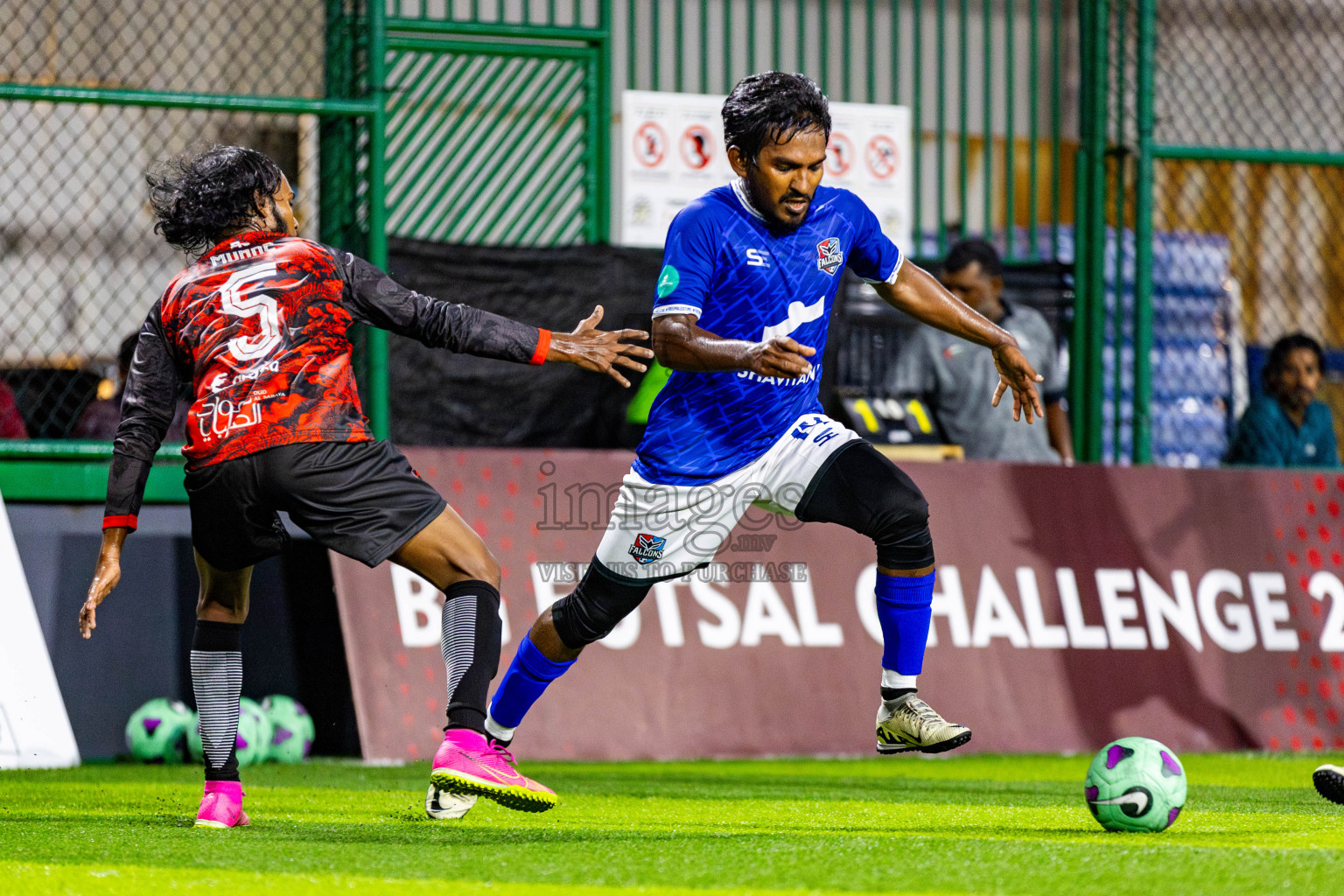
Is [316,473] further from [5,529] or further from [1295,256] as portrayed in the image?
[1295,256]

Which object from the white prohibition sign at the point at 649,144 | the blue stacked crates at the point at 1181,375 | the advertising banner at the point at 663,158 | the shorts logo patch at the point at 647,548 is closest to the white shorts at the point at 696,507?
the shorts logo patch at the point at 647,548

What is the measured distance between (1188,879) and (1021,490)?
201 inches

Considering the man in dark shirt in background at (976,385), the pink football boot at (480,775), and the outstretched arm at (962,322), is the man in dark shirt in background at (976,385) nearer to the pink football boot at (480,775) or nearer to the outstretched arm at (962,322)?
the outstretched arm at (962,322)

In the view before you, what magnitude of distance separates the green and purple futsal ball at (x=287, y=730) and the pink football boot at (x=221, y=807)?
7.86ft

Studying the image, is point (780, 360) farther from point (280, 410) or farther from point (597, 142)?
point (597, 142)

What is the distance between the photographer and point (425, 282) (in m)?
8.52

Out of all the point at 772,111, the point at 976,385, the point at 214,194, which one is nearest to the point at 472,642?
the point at 214,194

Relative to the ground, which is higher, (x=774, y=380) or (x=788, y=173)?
(x=788, y=173)

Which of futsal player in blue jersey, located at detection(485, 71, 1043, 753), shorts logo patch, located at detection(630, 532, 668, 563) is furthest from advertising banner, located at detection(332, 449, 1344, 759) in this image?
shorts logo patch, located at detection(630, 532, 668, 563)

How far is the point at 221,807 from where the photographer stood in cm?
483

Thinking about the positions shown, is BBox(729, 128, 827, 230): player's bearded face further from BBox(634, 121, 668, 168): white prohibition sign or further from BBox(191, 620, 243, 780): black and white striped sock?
BBox(634, 121, 668, 168): white prohibition sign

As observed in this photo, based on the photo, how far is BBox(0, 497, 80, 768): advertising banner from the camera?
7027 millimetres

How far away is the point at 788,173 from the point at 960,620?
3.71 m

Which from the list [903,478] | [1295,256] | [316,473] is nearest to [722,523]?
[903,478]
